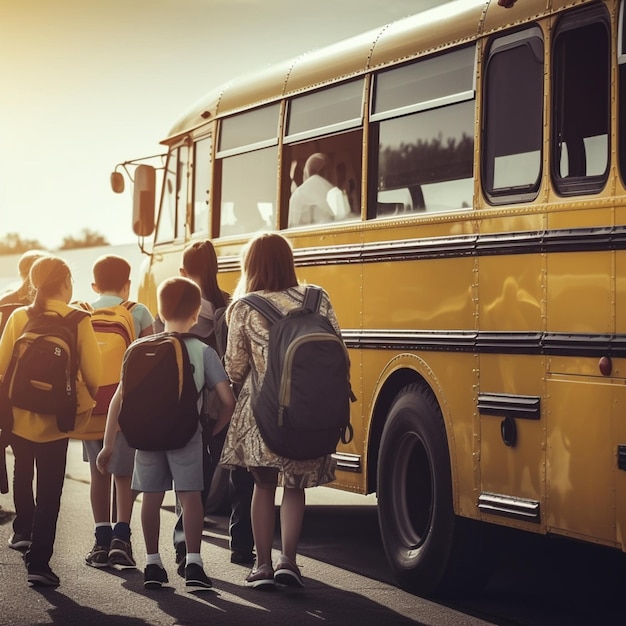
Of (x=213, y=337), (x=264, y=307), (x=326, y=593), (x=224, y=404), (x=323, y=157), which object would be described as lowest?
(x=326, y=593)

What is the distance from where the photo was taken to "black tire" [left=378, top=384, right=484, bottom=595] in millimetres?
7762

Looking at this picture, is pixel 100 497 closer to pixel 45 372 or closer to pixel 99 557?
pixel 99 557

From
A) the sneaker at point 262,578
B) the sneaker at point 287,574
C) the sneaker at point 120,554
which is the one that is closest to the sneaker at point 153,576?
the sneaker at point 262,578

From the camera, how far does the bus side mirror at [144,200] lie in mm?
13031

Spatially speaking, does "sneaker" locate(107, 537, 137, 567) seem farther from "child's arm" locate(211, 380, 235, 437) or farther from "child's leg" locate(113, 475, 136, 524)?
"child's arm" locate(211, 380, 235, 437)

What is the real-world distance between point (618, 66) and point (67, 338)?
3092mm

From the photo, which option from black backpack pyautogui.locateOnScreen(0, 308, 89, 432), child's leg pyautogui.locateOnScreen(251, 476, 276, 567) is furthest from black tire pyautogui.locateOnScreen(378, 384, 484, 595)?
black backpack pyautogui.locateOnScreen(0, 308, 89, 432)

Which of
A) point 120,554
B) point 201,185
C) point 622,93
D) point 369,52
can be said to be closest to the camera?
Answer: point 622,93

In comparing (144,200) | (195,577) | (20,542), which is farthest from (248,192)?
(195,577)

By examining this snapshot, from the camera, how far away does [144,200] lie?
1304 centimetres

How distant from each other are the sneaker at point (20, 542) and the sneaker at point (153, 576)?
4.70 feet

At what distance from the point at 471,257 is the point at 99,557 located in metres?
2.75

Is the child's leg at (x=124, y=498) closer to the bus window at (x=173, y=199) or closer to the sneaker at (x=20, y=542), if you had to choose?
the sneaker at (x=20, y=542)

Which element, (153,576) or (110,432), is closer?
(153,576)
